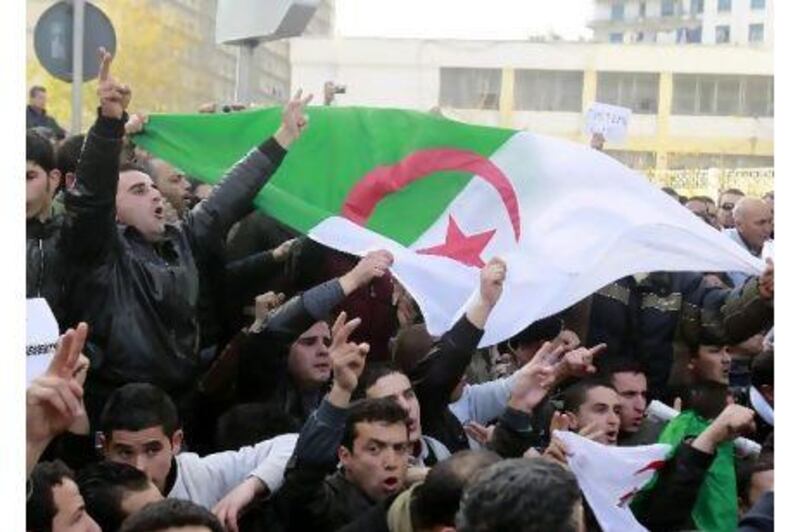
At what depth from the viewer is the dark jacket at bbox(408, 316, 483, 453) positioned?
5.24 meters

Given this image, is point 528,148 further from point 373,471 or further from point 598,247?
point 373,471

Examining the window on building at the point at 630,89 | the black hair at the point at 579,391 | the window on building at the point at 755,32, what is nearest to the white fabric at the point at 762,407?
the black hair at the point at 579,391

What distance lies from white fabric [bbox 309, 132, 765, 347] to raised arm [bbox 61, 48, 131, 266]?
1236mm

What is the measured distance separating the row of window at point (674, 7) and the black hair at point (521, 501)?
92.1 metres

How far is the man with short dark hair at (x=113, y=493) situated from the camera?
3936mm

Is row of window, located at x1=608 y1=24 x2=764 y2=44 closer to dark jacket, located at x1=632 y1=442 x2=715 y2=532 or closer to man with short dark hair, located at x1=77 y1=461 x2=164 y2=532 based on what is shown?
dark jacket, located at x1=632 y1=442 x2=715 y2=532

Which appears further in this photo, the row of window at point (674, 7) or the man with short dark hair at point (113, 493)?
the row of window at point (674, 7)

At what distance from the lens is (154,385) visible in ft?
15.7

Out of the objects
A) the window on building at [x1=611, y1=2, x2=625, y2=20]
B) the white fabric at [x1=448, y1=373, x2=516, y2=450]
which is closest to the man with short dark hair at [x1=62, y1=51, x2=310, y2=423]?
the white fabric at [x1=448, y1=373, x2=516, y2=450]

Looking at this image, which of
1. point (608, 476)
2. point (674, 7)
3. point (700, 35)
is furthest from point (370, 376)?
point (674, 7)

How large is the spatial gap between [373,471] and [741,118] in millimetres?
57400

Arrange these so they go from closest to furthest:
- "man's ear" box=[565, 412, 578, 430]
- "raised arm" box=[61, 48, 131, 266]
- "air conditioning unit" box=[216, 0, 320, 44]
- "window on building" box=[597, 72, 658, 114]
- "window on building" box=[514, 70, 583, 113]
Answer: "raised arm" box=[61, 48, 131, 266] → "man's ear" box=[565, 412, 578, 430] → "air conditioning unit" box=[216, 0, 320, 44] → "window on building" box=[514, 70, 583, 113] → "window on building" box=[597, 72, 658, 114]

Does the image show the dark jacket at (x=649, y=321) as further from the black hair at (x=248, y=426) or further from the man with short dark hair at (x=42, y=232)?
the man with short dark hair at (x=42, y=232)
